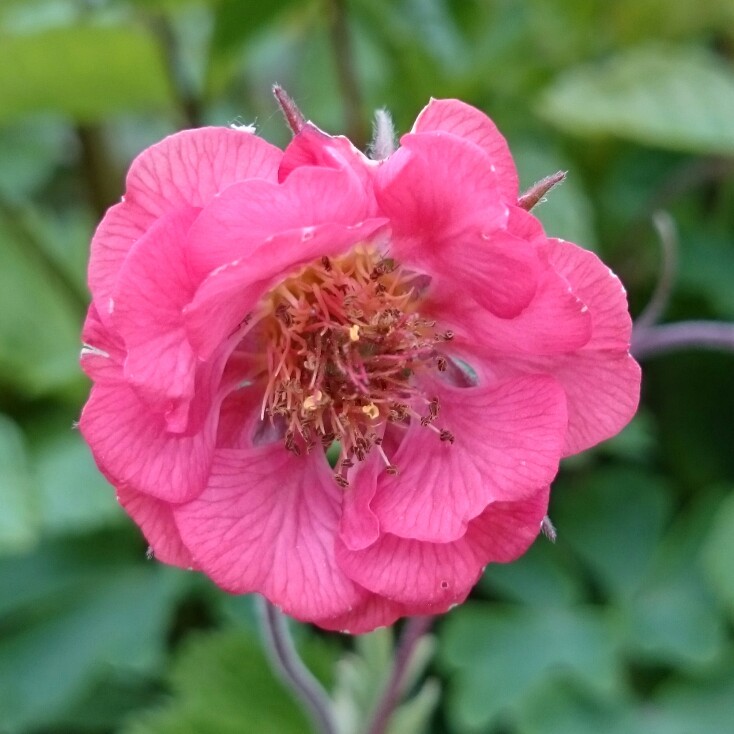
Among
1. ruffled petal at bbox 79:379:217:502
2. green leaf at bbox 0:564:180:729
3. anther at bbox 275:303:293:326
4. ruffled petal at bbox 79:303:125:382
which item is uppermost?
ruffled petal at bbox 79:303:125:382

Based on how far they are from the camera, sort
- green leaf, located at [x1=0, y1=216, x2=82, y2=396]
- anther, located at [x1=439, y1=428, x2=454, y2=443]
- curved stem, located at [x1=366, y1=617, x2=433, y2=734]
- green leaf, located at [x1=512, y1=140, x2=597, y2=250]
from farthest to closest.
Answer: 1. green leaf, located at [x1=0, y1=216, x2=82, y2=396]
2. green leaf, located at [x1=512, y1=140, x2=597, y2=250]
3. curved stem, located at [x1=366, y1=617, x2=433, y2=734]
4. anther, located at [x1=439, y1=428, x2=454, y2=443]

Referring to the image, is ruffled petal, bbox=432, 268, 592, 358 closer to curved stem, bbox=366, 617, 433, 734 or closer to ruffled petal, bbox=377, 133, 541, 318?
ruffled petal, bbox=377, 133, 541, 318

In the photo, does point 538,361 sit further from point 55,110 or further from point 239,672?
point 55,110

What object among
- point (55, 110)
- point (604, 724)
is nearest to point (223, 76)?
point (55, 110)

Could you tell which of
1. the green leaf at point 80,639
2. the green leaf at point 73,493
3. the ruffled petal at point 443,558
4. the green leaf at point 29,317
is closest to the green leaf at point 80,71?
the green leaf at point 29,317

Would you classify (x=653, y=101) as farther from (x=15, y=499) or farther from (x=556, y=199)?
(x=15, y=499)

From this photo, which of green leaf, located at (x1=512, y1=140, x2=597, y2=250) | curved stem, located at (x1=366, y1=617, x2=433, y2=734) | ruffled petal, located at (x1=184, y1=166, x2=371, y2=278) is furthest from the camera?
green leaf, located at (x1=512, y1=140, x2=597, y2=250)

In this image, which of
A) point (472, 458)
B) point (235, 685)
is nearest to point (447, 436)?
point (472, 458)

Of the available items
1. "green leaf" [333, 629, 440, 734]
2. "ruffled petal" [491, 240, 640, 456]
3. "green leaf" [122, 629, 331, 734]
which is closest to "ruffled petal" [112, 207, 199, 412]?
"ruffled petal" [491, 240, 640, 456]

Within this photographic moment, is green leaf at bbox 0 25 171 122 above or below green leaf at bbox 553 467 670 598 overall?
above
